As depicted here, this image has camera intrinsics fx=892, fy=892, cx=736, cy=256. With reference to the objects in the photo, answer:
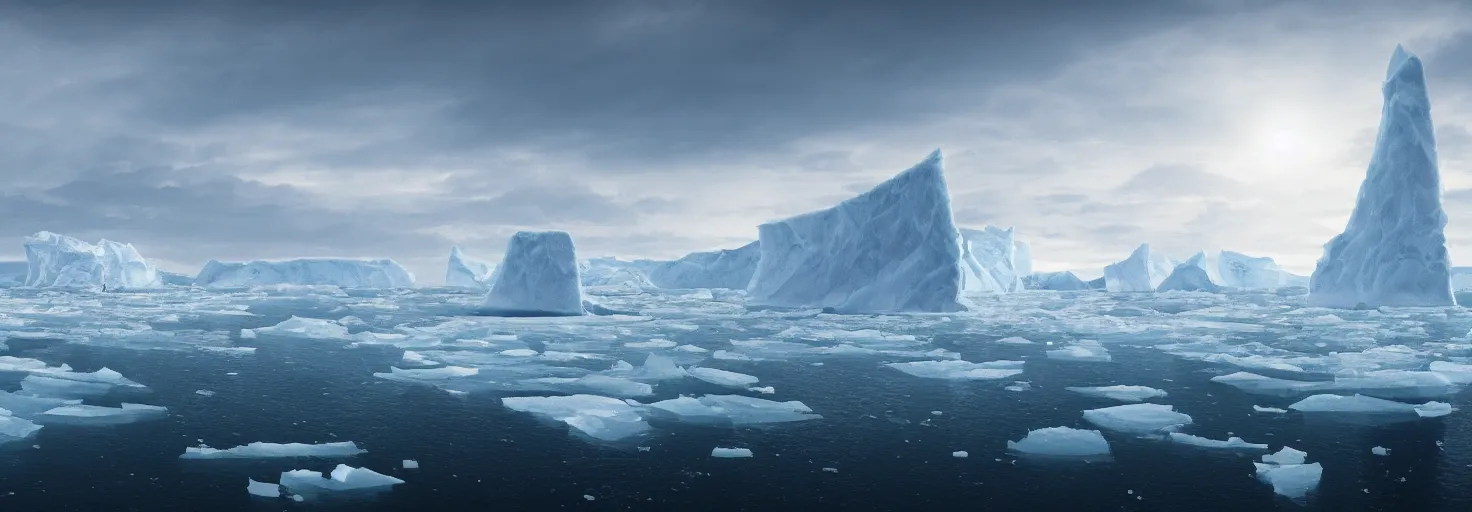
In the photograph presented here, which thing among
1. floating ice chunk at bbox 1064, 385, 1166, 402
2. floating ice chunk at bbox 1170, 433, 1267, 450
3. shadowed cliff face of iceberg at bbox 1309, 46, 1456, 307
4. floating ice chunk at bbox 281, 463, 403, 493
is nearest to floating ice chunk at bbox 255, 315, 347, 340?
floating ice chunk at bbox 281, 463, 403, 493

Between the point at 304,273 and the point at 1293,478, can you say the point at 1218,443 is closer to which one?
the point at 1293,478

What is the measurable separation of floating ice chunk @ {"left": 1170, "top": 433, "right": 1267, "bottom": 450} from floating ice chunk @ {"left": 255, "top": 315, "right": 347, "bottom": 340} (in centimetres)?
1885

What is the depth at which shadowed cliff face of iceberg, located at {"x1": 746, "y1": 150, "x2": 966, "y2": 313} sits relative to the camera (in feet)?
108

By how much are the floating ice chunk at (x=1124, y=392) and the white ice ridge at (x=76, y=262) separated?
212 feet

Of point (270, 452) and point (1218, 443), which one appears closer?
point (270, 452)

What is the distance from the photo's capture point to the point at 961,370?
15.1 m

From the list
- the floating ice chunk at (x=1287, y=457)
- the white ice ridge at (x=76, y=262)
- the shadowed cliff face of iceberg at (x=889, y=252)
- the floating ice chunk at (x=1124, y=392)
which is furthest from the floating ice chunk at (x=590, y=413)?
the white ice ridge at (x=76, y=262)

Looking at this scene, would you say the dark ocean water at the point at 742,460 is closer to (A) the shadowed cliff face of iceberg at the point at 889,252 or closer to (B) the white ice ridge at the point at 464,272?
(A) the shadowed cliff face of iceberg at the point at 889,252

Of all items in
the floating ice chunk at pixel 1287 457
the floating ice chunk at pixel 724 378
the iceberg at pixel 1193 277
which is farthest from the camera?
the iceberg at pixel 1193 277

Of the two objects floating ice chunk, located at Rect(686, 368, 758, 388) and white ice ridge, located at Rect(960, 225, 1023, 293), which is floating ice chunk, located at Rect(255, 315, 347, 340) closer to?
floating ice chunk, located at Rect(686, 368, 758, 388)

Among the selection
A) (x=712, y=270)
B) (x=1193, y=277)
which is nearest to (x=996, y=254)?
(x=1193, y=277)

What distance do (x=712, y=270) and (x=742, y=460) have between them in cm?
6067

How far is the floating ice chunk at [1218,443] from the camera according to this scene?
30.6ft

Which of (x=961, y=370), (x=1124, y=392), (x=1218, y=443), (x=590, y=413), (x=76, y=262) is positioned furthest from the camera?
(x=76, y=262)
